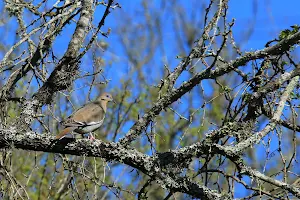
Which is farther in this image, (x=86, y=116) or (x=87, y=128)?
(x=86, y=116)

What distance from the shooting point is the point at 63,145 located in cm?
441

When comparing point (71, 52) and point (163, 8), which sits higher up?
point (163, 8)

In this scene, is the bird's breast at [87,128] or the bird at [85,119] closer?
the bird at [85,119]

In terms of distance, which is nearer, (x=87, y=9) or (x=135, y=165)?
(x=135, y=165)

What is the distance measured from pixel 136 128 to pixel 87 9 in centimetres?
114

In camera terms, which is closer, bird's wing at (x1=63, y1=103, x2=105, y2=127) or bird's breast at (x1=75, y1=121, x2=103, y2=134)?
bird's wing at (x1=63, y1=103, x2=105, y2=127)

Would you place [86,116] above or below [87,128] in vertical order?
above

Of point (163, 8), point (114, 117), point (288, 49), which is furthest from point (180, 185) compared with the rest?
point (163, 8)

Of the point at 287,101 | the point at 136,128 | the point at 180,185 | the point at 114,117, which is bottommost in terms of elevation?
the point at 180,185

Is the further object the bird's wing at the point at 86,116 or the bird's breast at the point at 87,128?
the bird's breast at the point at 87,128

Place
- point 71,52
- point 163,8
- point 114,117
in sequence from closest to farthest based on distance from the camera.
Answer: point 71,52, point 114,117, point 163,8

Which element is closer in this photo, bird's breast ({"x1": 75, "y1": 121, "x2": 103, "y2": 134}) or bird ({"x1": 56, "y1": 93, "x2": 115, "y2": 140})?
bird ({"x1": 56, "y1": 93, "x2": 115, "y2": 140})

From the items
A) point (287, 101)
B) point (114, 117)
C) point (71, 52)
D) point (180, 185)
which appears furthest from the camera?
point (114, 117)

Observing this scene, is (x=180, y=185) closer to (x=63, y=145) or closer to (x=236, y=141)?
(x=236, y=141)
